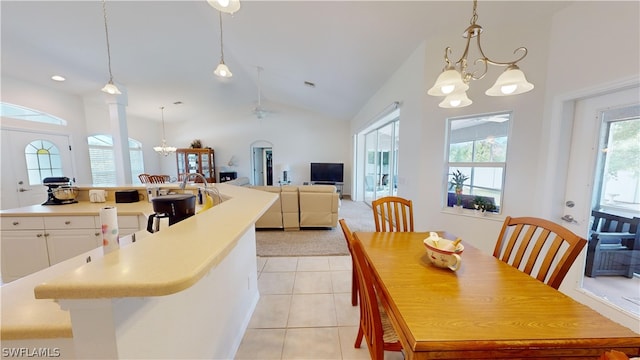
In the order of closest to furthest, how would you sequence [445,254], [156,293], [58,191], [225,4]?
1. [156,293]
2. [445,254]
3. [225,4]
4. [58,191]

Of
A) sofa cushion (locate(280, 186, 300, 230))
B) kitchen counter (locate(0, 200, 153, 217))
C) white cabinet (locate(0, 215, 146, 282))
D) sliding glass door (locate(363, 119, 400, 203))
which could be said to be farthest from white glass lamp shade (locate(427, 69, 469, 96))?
sliding glass door (locate(363, 119, 400, 203))

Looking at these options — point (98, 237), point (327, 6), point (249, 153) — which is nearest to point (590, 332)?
point (327, 6)

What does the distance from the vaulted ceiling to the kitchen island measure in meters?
2.46

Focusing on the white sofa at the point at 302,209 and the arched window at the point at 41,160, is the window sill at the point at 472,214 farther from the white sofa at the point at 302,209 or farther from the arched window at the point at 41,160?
the arched window at the point at 41,160

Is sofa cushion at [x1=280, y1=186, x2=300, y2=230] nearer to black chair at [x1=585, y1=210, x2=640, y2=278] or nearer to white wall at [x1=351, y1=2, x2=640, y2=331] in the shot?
white wall at [x1=351, y1=2, x2=640, y2=331]

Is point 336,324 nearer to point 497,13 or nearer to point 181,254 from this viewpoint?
point 181,254

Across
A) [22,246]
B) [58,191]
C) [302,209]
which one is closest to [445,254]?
[302,209]

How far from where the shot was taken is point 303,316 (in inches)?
76.0

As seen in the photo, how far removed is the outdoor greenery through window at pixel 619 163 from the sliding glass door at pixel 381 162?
2863 millimetres

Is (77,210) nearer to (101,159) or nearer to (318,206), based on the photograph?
(318,206)

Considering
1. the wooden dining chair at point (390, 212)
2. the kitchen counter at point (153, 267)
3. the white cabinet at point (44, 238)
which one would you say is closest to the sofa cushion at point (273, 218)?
the white cabinet at point (44, 238)

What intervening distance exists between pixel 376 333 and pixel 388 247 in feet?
2.01

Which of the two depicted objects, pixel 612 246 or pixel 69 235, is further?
pixel 69 235

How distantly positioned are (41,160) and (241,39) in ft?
15.0
